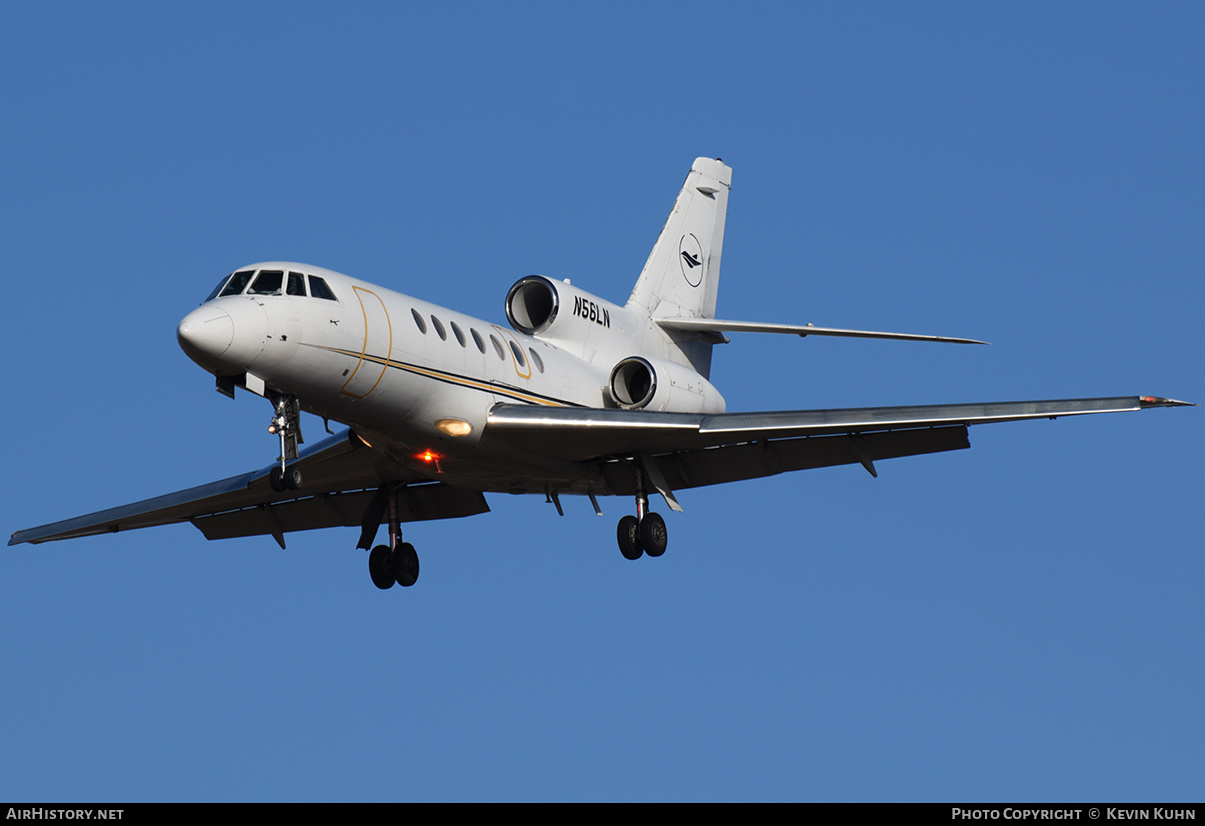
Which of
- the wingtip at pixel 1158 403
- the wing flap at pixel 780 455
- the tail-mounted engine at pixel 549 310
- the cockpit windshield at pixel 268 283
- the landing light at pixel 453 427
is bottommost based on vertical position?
the wingtip at pixel 1158 403

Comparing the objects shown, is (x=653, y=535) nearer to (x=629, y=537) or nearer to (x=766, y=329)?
(x=629, y=537)

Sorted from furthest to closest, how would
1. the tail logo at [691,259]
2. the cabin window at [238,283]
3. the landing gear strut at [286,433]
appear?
the tail logo at [691,259] < the cabin window at [238,283] < the landing gear strut at [286,433]

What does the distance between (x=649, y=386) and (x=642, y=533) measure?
2.15 meters

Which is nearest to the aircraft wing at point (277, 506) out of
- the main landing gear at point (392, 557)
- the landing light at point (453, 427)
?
the main landing gear at point (392, 557)

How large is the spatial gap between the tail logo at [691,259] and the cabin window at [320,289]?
9499mm

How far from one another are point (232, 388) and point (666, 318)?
935 cm

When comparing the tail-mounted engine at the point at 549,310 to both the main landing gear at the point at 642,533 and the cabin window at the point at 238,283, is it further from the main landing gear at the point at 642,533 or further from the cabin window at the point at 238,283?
the cabin window at the point at 238,283

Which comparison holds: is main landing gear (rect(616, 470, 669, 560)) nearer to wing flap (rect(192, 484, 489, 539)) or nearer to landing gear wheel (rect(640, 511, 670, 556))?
landing gear wheel (rect(640, 511, 670, 556))

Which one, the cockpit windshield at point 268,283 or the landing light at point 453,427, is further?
the landing light at point 453,427

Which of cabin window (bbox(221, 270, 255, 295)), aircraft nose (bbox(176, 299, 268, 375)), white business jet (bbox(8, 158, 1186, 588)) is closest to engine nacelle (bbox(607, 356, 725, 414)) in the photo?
white business jet (bbox(8, 158, 1186, 588))

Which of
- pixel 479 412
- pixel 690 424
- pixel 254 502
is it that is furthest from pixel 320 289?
pixel 254 502

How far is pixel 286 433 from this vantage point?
1719 cm

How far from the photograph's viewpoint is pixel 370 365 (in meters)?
17.7

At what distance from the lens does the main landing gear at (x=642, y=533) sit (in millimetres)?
20688
